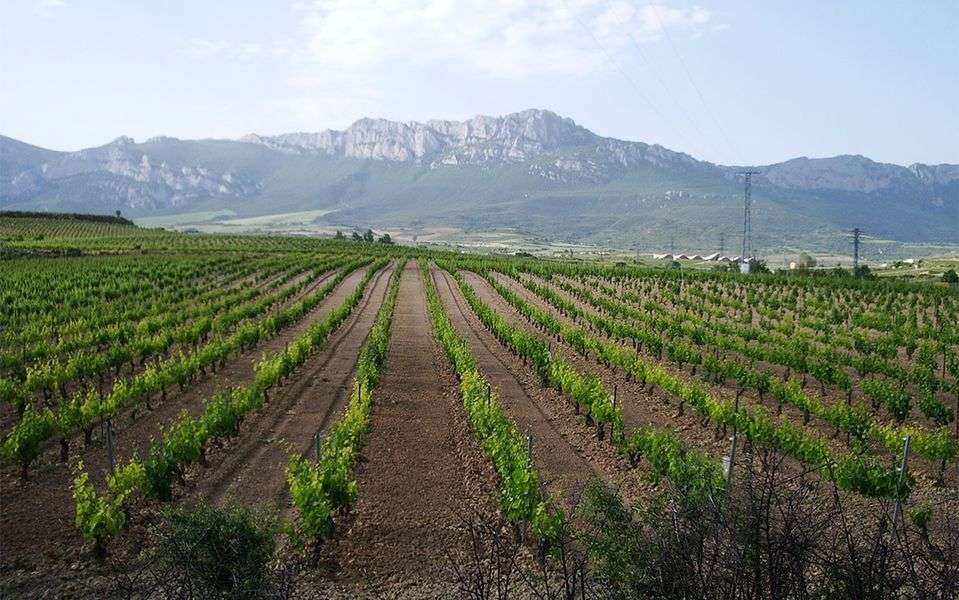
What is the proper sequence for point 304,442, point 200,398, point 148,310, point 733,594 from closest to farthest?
point 733,594, point 304,442, point 200,398, point 148,310

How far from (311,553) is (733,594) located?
6437mm

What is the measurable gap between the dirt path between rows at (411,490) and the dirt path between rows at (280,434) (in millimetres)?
1254

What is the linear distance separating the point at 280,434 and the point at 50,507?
4.53m

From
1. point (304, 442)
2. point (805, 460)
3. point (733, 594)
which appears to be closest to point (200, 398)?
point (304, 442)

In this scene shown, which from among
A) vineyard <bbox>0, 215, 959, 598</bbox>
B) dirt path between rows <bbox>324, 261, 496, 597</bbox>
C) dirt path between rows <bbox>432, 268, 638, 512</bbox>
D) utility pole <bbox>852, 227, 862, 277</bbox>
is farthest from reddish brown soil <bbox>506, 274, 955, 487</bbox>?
utility pole <bbox>852, 227, 862, 277</bbox>

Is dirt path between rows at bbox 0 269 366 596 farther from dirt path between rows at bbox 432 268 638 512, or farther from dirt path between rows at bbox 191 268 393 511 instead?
dirt path between rows at bbox 432 268 638 512

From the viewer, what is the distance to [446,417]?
1548 cm

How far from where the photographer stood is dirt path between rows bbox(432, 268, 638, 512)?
1180 cm

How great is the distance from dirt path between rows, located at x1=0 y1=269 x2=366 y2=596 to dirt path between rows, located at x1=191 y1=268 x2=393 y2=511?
1.43 meters

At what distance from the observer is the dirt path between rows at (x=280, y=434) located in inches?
430

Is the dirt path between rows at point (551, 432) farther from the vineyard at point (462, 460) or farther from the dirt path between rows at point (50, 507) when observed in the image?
the dirt path between rows at point (50, 507)

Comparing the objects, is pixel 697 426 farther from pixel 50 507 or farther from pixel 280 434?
pixel 50 507

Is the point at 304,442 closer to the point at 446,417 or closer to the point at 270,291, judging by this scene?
the point at 446,417

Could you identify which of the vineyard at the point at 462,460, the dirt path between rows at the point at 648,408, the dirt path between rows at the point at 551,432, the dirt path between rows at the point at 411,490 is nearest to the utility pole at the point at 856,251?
the vineyard at the point at 462,460
